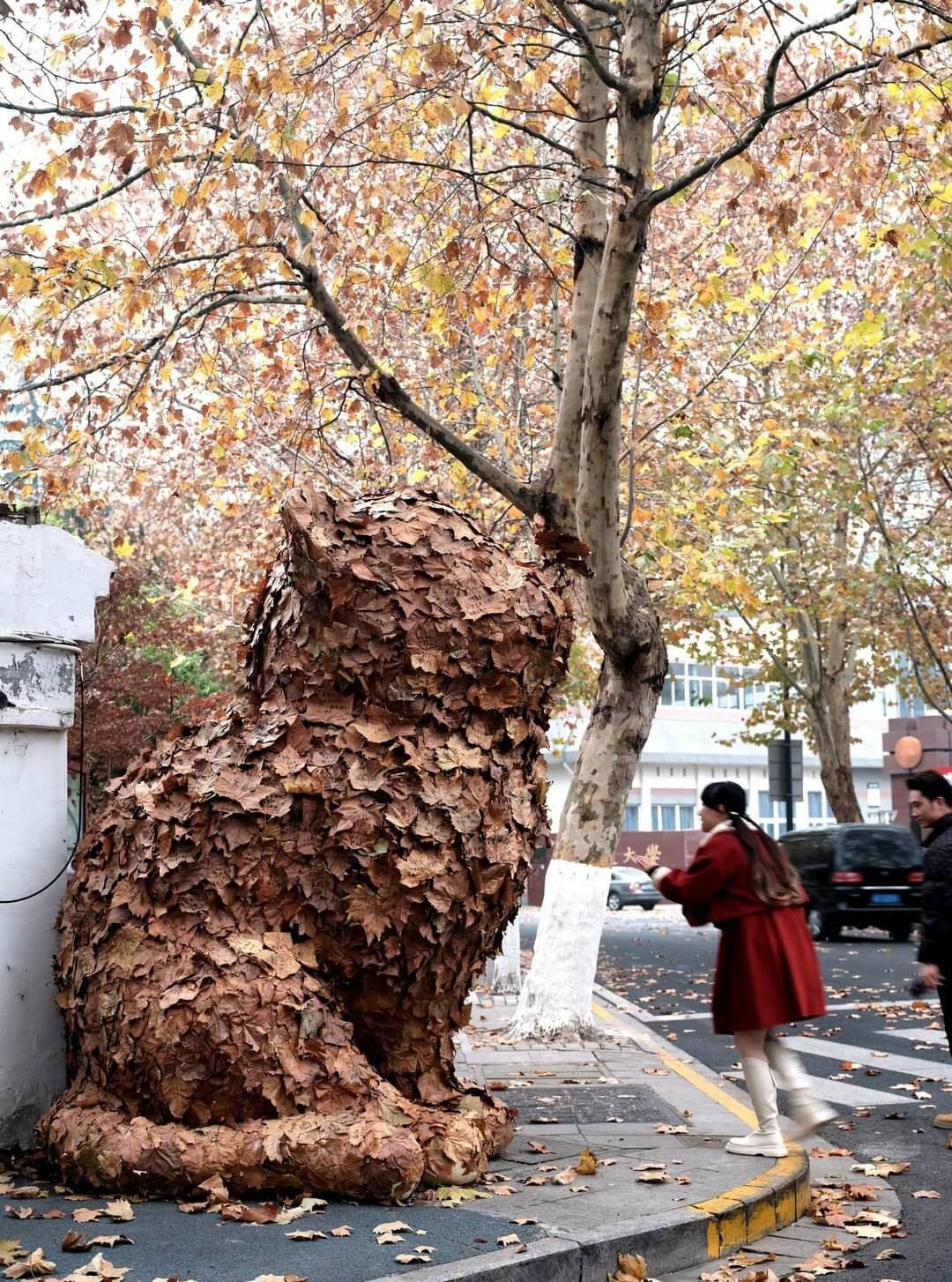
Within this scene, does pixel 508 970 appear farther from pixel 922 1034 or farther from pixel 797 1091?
pixel 797 1091

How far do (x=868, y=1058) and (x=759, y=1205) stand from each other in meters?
5.32

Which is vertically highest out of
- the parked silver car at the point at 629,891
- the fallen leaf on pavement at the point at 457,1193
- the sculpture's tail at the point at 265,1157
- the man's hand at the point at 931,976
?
the man's hand at the point at 931,976

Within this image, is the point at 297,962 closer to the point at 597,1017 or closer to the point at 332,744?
the point at 332,744

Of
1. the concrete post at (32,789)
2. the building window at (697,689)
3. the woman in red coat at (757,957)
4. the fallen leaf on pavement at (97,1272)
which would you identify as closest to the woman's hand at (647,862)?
the woman in red coat at (757,957)

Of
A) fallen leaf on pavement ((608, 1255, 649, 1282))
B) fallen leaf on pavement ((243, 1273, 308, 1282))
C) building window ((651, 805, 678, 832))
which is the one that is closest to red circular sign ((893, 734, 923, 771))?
building window ((651, 805, 678, 832))

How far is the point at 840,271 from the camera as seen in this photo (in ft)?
72.5

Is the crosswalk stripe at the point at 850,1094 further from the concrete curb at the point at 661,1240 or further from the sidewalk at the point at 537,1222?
the concrete curb at the point at 661,1240

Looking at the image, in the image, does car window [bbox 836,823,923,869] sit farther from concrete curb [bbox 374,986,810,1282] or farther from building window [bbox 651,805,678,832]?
building window [bbox 651,805,678,832]

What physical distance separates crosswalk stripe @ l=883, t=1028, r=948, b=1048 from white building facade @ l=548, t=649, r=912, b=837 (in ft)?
121

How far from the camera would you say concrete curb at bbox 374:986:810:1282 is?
15.1 feet

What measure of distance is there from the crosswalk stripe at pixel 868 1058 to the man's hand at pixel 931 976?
228 cm

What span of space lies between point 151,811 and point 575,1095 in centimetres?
373

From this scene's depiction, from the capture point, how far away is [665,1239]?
16.9 feet

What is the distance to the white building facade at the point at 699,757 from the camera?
2050 inches
